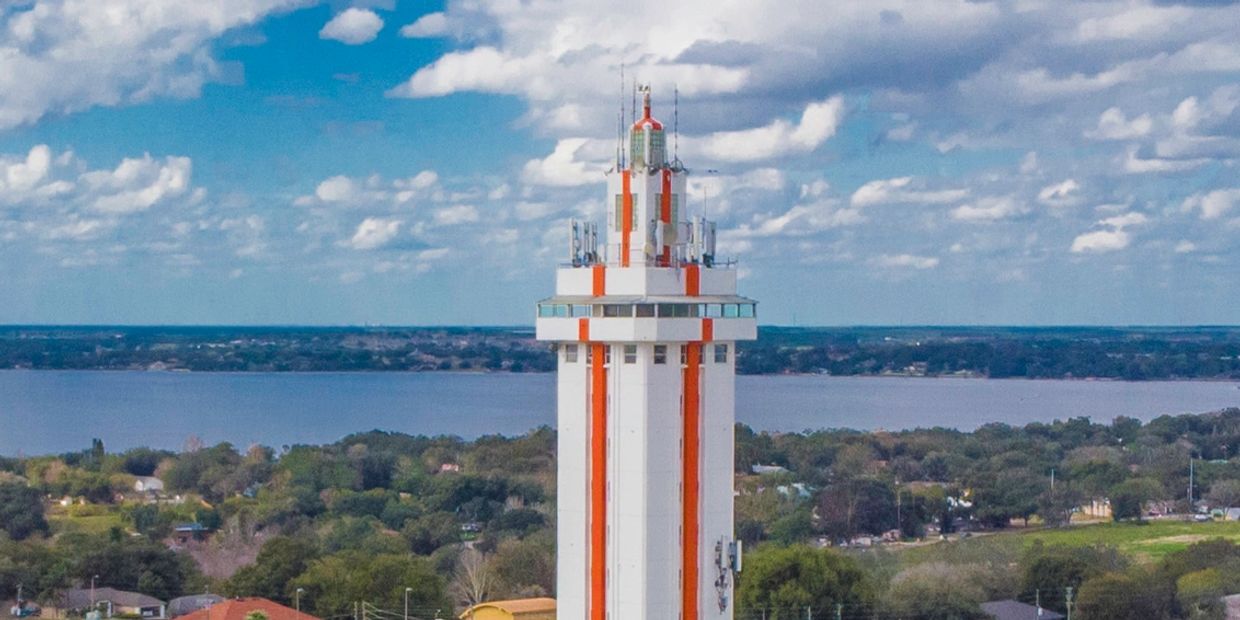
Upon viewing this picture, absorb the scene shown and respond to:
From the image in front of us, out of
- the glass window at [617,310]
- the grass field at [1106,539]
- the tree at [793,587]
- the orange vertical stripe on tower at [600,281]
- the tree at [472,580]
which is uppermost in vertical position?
the orange vertical stripe on tower at [600,281]

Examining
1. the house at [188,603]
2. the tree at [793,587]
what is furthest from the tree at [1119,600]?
the house at [188,603]

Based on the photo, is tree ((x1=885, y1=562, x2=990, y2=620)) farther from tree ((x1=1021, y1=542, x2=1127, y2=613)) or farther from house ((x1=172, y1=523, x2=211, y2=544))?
house ((x1=172, y1=523, x2=211, y2=544))

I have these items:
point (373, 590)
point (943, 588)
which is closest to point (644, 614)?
point (373, 590)

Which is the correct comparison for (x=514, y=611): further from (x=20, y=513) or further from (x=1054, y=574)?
(x=20, y=513)

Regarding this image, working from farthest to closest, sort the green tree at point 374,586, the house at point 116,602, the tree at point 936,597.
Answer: the house at point 116,602, the tree at point 936,597, the green tree at point 374,586

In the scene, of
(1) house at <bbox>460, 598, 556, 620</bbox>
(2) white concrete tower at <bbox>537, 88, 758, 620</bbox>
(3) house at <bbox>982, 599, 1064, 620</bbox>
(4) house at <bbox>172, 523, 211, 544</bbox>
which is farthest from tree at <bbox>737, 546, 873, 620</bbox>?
(4) house at <bbox>172, 523, 211, 544</bbox>

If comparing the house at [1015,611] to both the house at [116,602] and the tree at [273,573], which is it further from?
the house at [116,602]
